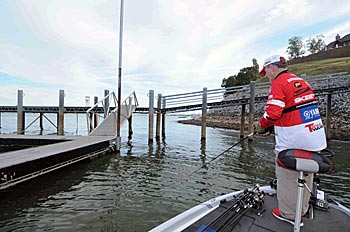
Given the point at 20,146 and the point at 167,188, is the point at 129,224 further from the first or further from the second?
the point at 20,146

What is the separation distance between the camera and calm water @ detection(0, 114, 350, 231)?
425 centimetres

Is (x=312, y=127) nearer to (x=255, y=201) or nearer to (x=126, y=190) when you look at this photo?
(x=255, y=201)

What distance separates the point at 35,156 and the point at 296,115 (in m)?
6.43

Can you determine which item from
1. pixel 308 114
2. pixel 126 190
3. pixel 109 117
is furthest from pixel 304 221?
pixel 109 117

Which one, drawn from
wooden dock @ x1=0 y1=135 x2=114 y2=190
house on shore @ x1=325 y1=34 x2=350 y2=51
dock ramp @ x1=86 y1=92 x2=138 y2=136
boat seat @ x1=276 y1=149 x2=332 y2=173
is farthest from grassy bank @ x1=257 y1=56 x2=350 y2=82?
boat seat @ x1=276 y1=149 x2=332 y2=173

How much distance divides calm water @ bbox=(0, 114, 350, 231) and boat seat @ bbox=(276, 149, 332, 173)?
→ 9.02 feet

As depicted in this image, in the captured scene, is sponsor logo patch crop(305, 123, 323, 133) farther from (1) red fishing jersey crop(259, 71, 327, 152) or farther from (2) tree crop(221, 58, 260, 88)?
(2) tree crop(221, 58, 260, 88)

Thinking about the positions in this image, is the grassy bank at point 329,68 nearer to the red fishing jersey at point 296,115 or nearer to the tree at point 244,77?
the tree at point 244,77

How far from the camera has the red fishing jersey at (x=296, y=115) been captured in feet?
7.64

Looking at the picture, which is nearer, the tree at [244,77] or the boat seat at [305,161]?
the boat seat at [305,161]

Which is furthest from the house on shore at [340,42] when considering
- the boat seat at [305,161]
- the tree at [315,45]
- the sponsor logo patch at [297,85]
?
the boat seat at [305,161]

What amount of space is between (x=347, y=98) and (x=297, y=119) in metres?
25.5

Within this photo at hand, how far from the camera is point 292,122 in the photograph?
2377 millimetres

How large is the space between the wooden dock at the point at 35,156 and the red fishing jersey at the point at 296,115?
555cm
